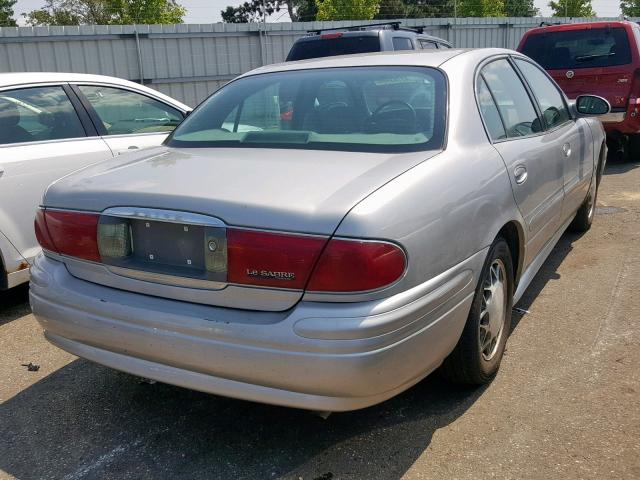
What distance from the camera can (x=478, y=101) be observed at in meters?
3.10

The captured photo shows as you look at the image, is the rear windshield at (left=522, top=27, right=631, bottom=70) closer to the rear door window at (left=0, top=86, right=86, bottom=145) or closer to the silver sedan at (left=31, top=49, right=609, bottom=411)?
the silver sedan at (left=31, top=49, right=609, bottom=411)

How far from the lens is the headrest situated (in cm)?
425

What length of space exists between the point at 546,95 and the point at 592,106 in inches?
21.4

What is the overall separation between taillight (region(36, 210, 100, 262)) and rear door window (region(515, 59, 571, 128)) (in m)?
2.81

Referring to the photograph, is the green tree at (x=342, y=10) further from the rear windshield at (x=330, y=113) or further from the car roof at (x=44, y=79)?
the rear windshield at (x=330, y=113)

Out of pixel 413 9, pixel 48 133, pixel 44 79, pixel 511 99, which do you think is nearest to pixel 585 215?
pixel 511 99

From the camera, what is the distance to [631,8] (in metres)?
41.1

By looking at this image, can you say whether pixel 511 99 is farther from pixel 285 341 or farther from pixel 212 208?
pixel 285 341

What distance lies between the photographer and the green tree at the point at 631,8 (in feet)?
133

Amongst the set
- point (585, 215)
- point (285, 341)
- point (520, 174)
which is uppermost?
point (520, 174)

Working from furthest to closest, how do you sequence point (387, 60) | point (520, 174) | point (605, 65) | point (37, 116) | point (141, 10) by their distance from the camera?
point (141, 10) < point (605, 65) < point (37, 116) < point (387, 60) < point (520, 174)

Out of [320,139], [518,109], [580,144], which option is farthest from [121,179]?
[580,144]

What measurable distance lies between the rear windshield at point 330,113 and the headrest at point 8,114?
1523 millimetres

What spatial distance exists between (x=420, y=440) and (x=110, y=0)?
32399 mm
